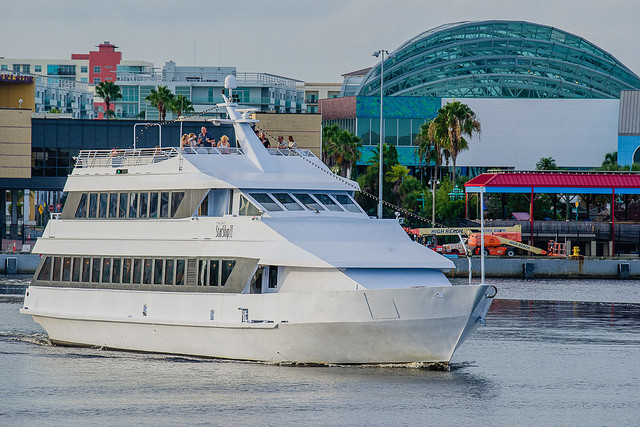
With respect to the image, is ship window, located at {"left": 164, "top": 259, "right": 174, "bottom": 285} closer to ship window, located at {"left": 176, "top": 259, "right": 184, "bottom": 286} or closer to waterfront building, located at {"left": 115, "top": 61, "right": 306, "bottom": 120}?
ship window, located at {"left": 176, "top": 259, "right": 184, "bottom": 286}

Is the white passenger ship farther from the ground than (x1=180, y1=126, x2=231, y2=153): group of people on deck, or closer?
closer

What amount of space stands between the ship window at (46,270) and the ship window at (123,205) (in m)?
3.59

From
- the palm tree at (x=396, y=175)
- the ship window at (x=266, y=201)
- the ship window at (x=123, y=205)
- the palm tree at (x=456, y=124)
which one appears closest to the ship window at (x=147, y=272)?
the ship window at (x=123, y=205)

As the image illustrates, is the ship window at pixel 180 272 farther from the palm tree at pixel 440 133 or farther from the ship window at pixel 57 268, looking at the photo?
the palm tree at pixel 440 133

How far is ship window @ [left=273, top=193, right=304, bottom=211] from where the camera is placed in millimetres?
33562

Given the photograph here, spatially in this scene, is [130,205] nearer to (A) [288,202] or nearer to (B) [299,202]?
(A) [288,202]

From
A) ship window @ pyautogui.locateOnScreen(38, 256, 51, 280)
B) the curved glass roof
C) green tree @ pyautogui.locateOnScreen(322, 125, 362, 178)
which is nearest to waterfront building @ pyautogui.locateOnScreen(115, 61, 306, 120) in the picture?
the curved glass roof

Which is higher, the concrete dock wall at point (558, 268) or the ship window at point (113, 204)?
the ship window at point (113, 204)

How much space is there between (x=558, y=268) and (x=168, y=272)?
143 ft

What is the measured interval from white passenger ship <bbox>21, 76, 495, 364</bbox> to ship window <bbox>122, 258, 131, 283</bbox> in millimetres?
55

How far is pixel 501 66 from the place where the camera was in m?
121

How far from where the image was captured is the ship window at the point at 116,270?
35531mm

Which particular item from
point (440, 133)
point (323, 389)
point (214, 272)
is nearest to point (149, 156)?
point (214, 272)

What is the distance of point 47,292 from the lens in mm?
37750
